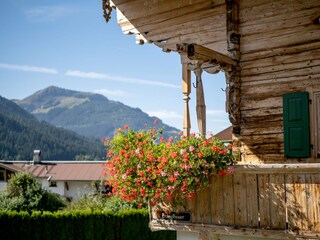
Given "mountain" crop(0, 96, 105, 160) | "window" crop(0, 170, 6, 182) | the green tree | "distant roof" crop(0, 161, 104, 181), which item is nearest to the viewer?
the green tree

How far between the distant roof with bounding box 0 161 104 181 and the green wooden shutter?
40.8 metres

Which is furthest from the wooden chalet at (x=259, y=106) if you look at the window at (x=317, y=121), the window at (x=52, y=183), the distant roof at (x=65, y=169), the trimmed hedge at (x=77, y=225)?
the window at (x=52, y=183)

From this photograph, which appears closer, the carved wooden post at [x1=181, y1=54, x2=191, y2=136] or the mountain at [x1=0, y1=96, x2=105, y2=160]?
the carved wooden post at [x1=181, y1=54, x2=191, y2=136]

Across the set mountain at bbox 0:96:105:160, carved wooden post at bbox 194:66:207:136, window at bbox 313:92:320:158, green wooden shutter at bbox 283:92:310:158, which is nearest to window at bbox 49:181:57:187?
carved wooden post at bbox 194:66:207:136

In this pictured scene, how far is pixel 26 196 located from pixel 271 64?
58.9ft

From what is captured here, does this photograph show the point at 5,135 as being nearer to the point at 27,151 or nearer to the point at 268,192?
the point at 27,151

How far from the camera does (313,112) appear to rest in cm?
1203

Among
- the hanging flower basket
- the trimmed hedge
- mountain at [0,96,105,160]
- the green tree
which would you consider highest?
mountain at [0,96,105,160]

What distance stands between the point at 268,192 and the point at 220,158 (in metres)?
1.10

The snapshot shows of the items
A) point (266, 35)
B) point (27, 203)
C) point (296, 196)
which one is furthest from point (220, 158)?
point (27, 203)

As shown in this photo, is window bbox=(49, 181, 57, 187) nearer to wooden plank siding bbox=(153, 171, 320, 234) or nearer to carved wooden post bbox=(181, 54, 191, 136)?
carved wooden post bbox=(181, 54, 191, 136)

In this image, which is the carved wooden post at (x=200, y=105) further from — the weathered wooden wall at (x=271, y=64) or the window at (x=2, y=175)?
the window at (x=2, y=175)

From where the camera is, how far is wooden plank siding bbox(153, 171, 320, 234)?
30.6 feet

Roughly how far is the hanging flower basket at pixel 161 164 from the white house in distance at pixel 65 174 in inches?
1665
